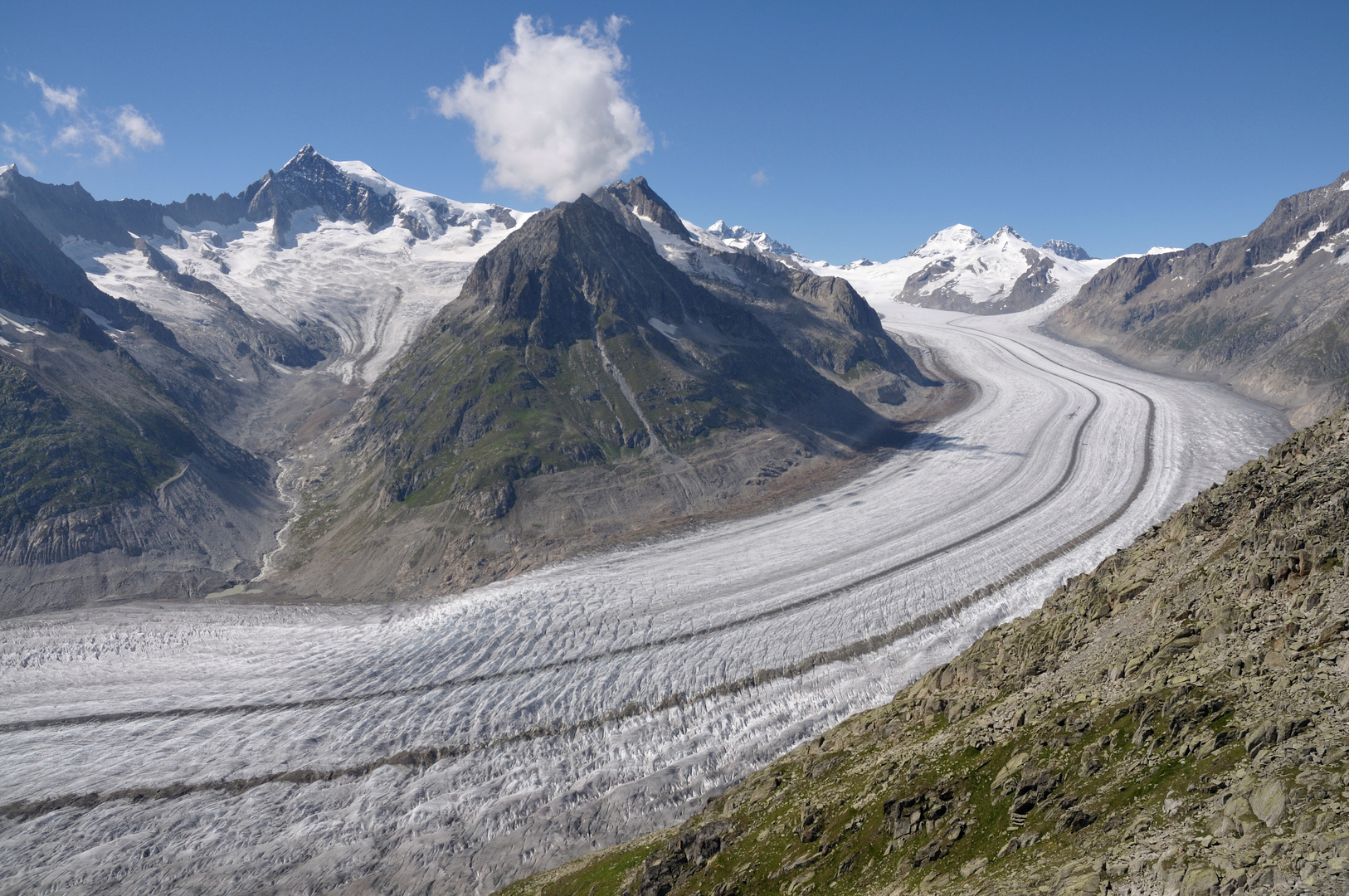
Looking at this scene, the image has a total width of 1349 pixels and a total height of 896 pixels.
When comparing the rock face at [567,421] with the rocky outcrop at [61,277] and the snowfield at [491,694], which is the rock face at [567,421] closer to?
the snowfield at [491,694]

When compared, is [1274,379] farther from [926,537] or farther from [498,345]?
[498,345]

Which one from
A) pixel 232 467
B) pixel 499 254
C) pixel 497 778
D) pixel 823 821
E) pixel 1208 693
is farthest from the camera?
pixel 499 254

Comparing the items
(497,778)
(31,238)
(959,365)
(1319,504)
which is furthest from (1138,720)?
(31,238)

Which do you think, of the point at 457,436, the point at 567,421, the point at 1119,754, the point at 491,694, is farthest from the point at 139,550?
the point at 1119,754

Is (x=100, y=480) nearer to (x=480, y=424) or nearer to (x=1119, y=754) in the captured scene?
(x=480, y=424)

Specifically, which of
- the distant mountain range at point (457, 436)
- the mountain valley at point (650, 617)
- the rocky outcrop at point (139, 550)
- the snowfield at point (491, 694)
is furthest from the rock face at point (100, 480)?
the snowfield at point (491, 694)

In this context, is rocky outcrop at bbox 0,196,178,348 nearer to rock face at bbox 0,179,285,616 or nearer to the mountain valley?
rock face at bbox 0,179,285,616
